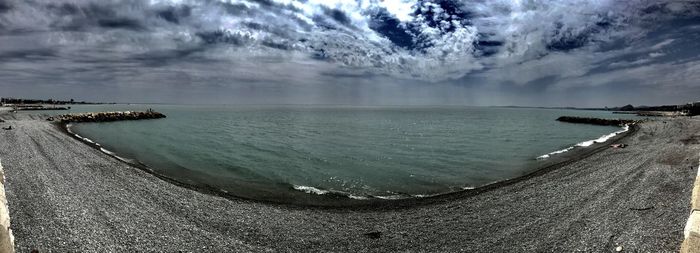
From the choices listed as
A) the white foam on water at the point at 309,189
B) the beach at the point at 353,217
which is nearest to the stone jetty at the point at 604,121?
the beach at the point at 353,217

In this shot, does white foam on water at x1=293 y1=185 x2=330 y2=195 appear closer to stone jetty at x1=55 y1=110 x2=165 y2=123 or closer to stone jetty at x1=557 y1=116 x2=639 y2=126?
stone jetty at x1=55 y1=110 x2=165 y2=123

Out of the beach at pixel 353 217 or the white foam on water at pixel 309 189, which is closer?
the beach at pixel 353 217

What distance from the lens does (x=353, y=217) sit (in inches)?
541

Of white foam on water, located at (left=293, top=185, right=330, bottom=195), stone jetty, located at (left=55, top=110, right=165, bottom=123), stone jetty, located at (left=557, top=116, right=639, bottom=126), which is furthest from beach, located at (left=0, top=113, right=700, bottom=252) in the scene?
stone jetty, located at (left=557, top=116, right=639, bottom=126)

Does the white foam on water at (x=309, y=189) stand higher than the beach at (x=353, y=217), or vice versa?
the beach at (x=353, y=217)

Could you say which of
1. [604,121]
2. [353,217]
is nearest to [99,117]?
[353,217]

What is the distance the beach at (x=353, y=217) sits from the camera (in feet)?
33.9

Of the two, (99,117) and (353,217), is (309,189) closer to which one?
(353,217)

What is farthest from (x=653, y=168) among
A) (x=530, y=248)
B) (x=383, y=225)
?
(x=383, y=225)

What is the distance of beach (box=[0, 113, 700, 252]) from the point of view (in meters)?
10.3

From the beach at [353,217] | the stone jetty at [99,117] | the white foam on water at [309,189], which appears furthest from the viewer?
the stone jetty at [99,117]

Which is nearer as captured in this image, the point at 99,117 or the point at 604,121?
the point at 99,117

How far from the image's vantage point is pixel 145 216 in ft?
41.0

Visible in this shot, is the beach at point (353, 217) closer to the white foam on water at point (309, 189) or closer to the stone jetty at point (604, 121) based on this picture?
the white foam on water at point (309, 189)
